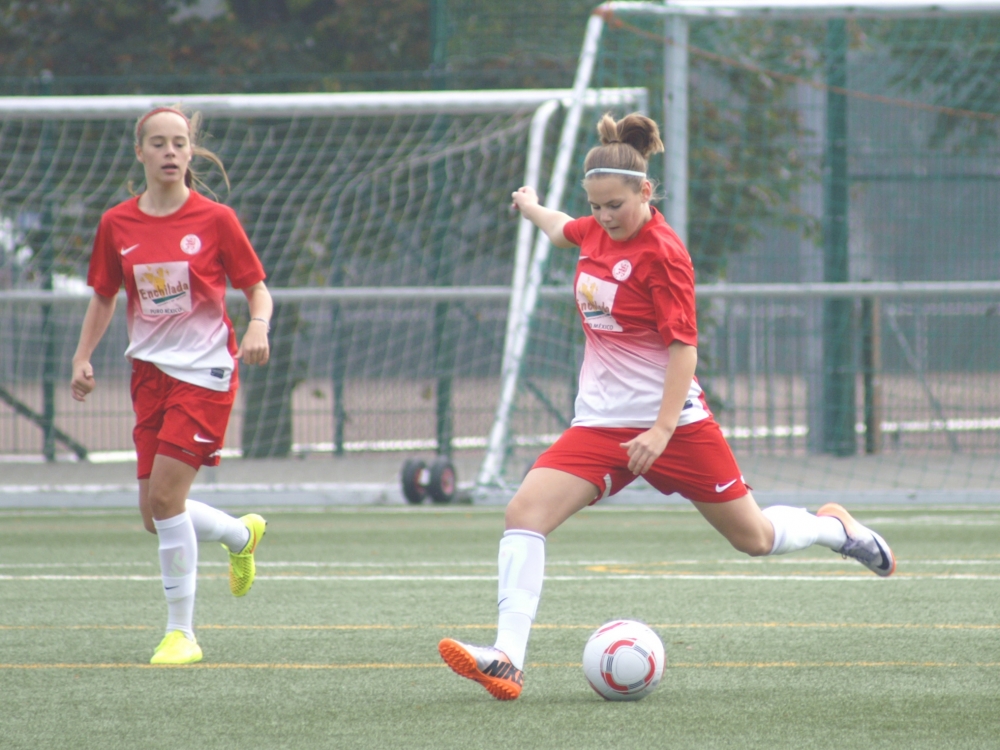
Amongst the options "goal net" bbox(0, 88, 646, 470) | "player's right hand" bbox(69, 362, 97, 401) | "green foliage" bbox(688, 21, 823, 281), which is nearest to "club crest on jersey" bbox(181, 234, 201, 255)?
"player's right hand" bbox(69, 362, 97, 401)

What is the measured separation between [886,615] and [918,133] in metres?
8.55

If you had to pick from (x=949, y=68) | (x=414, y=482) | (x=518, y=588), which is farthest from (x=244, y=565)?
(x=949, y=68)

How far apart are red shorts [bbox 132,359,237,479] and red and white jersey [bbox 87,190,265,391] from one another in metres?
0.04

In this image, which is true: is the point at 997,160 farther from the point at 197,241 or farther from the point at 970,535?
the point at 197,241

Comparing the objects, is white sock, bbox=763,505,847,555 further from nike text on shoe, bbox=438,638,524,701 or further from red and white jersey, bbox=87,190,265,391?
red and white jersey, bbox=87,190,265,391

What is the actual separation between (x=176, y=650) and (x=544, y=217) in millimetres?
1914

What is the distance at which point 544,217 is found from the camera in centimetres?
504

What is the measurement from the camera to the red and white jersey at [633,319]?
4305mm

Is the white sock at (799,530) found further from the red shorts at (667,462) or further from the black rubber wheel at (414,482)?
the black rubber wheel at (414,482)

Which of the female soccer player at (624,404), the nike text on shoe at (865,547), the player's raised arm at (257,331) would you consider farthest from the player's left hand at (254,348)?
the nike text on shoe at (865,547)

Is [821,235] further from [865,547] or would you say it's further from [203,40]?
[865,547]

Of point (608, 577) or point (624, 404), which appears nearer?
point (624, 404)

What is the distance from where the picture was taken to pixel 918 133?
13305 mm

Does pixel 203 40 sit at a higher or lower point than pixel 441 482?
higher
